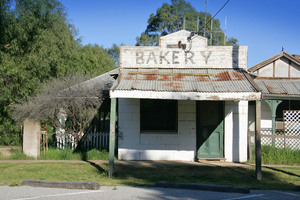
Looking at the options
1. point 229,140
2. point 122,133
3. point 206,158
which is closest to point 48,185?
point 122,133

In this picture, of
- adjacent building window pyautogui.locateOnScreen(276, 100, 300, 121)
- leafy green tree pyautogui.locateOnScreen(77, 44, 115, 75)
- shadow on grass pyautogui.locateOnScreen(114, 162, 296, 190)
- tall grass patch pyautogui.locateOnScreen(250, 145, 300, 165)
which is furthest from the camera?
leafy green tree pyautogui.locateOnScreen(77, 44, 115, 75)

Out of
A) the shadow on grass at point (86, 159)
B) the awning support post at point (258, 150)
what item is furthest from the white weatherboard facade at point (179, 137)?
the awning support post at point (258, 150)

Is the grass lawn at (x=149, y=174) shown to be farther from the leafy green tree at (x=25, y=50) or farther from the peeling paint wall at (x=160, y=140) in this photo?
the leafy green tree at (x=25, y=50)

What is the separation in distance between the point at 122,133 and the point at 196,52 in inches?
165

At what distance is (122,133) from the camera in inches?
476

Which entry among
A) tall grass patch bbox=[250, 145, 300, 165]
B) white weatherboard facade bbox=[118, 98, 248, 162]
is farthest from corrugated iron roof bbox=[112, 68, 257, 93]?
tall grass patch bbox=[250, 145, 300, 165]

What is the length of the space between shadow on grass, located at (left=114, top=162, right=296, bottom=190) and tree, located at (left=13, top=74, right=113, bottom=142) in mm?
2810

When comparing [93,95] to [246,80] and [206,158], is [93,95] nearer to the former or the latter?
[206,158]

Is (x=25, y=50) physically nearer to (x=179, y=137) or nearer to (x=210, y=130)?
(x=179, y=137)

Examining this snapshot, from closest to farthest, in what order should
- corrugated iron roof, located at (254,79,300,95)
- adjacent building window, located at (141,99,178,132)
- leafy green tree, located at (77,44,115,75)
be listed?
1. adjacent building window, located at (141,99,178,132)
2. corrugated iron roof, located at (254,79,300,95)
3. leafy green tree, located at (77,44,115,75)

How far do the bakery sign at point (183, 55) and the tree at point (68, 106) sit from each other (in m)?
2.08

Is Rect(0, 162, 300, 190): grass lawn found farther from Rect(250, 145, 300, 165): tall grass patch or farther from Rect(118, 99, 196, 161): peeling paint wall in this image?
Rect(118, 99, 196, 161): peeling paint wall

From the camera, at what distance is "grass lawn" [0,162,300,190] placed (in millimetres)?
8570

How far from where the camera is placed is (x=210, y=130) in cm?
1206
